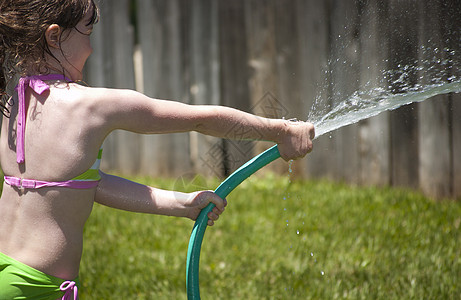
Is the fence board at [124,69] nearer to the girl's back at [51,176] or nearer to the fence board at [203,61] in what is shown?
the fence board at [203,61]

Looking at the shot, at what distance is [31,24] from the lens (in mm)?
1549

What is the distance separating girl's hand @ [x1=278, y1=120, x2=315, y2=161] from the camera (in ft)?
5.60

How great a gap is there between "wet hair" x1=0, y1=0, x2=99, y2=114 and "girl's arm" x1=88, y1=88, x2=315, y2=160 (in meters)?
0.21

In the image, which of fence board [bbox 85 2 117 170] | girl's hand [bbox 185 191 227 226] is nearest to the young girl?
girl's hand [bbox 185 191 227 226]

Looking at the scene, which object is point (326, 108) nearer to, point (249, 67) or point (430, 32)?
point (430, 32)

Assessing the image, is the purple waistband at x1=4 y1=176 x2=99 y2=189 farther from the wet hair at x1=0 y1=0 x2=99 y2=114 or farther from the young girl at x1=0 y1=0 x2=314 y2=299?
the wet hair at x1=0 y1=0 x2=99 y2=114

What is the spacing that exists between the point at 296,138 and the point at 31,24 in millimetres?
816

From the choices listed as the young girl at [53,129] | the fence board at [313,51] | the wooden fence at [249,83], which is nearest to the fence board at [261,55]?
the wooden fence at [249,83]

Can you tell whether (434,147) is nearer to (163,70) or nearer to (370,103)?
(370,103)

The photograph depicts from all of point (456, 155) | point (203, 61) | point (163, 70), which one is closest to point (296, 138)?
point (456, 155)

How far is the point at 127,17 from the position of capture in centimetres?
525

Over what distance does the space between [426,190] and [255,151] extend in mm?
1407

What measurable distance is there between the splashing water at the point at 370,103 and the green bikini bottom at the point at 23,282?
928mm

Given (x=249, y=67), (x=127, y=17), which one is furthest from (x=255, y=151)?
(x=127, y=17)
